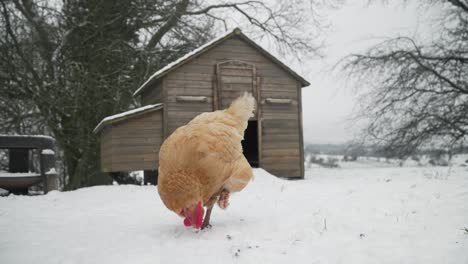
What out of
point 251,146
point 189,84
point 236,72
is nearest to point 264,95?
point 236,72

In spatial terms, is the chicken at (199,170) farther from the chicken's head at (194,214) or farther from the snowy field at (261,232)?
the snowy field at (261,232)

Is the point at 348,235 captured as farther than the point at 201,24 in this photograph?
No

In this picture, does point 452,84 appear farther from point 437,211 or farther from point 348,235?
point 348,235

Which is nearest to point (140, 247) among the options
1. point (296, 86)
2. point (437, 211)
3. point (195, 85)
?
point (437, 211)

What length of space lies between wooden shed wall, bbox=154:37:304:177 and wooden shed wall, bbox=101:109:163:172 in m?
0.65

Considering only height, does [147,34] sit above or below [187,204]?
above

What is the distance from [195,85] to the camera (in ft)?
34.0

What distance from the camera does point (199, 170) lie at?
3242 mm

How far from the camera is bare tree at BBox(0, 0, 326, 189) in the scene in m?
11.1

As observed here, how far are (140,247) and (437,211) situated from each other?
135 inches

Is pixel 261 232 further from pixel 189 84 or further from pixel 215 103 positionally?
pixel 189 84

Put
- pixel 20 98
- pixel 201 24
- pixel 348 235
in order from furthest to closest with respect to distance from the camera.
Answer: pixel 201 24 → pixel 20 98 → pixel 348 235

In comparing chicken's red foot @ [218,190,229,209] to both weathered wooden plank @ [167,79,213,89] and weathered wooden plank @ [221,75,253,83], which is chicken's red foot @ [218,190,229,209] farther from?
weathered wooden plank @ [221,75,253,83]

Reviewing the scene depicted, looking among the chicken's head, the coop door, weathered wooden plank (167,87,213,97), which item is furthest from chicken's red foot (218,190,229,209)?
the coop door
